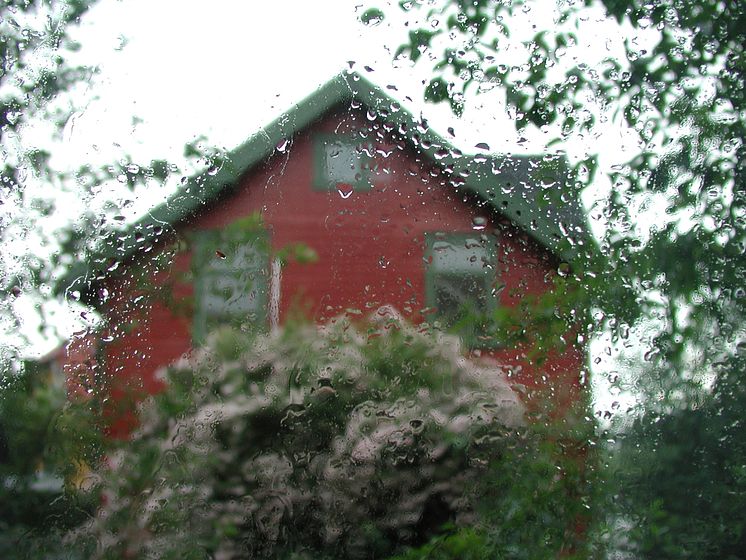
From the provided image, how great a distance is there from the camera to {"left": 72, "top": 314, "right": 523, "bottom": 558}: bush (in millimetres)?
816

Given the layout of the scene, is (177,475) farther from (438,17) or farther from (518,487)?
(438,17)

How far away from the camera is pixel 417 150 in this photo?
34.7 inches

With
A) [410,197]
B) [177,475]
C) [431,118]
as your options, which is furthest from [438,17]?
[177,475]

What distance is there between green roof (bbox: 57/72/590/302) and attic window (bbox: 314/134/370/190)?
0.16 feet

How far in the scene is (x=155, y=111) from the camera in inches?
36.6

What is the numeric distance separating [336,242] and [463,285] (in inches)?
7.2

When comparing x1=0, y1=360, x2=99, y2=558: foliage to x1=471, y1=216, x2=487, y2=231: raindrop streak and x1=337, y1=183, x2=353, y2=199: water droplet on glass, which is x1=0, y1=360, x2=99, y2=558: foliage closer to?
x1=337, y1=183, x2=353, y2=199: water droplet on glass

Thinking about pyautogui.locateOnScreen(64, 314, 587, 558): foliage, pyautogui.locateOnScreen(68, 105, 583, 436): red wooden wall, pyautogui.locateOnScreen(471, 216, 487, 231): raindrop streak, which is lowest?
pyautogui.locateOnScreen(64, 314, 587, 558): foliage

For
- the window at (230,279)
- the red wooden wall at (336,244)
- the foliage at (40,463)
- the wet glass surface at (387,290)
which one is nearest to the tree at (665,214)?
the wet glass surface at (387,290)

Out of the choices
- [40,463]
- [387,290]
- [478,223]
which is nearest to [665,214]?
[478,223]

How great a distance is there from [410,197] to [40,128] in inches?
22.2

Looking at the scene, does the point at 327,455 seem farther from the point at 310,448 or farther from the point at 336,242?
the point at 336,242

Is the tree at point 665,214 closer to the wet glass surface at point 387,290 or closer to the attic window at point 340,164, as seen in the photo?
the wet glass surface at point 387,290

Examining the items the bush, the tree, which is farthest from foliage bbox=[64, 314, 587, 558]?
the tree
